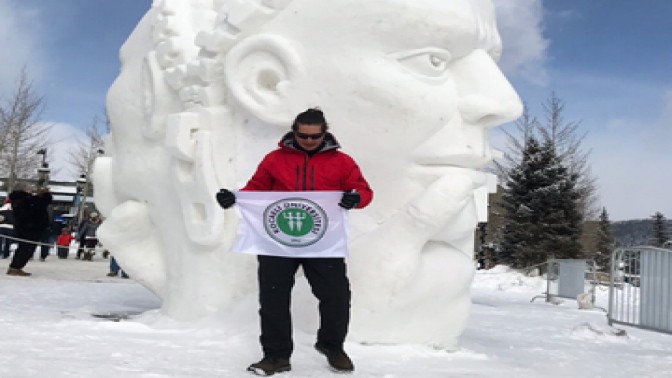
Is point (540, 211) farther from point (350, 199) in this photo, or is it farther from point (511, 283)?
point (350, 199)

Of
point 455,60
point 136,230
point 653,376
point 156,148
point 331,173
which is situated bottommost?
point 653,376

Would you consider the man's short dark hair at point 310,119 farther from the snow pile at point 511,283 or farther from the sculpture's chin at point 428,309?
the snow pile at point 511,283

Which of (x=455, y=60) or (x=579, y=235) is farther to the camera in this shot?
(x=579, y=235)

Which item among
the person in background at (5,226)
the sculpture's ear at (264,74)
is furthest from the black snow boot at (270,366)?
the person in background at (5,226)

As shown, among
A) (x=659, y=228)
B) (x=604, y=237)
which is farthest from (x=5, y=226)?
(x=659, y=228)

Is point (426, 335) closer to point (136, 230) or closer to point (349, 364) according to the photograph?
point (349, 364)

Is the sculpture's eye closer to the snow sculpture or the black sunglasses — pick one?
the snow sculpture

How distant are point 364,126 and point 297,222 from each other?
44.8 inches

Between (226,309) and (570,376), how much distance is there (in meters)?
2.24

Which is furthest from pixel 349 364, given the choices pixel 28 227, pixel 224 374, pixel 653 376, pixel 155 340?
pixel 28 227

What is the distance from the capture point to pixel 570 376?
3.90 meters

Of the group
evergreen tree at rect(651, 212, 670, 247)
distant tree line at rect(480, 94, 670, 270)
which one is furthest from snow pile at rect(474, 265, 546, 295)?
evergreen tree at rect(651, 212, 670, 247)

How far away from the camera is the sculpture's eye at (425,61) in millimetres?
4203

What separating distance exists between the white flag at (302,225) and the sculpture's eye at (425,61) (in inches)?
54.0
